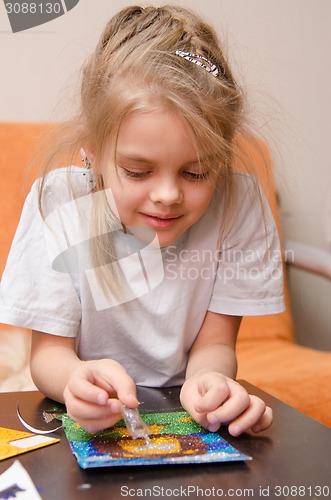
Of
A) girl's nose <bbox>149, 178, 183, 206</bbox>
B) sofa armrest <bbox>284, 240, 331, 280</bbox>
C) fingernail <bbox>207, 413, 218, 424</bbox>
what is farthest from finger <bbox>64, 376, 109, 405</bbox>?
sofa armrest <bbox>284, 240, 331, 280</bbox>

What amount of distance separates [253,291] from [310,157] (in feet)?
3.95

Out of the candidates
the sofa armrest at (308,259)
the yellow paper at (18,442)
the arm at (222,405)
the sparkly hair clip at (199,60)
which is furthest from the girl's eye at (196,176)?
the sofa armrest at (308,259)

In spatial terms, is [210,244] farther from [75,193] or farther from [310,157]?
[310,157]

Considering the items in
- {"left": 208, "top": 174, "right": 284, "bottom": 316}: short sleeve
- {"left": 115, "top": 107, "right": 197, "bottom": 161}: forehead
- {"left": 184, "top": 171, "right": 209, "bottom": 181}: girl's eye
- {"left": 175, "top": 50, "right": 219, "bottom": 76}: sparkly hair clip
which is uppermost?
{"left": 175, "top": 50, "right": 219, "bottom": 76}: sparkly hair clip

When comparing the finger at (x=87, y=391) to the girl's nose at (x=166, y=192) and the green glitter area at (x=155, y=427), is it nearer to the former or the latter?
the green glitter area at (x=155, y=427)

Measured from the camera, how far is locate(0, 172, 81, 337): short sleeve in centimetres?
85

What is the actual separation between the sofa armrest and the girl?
668 millimetres

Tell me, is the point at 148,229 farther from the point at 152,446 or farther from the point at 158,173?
the point at 152,446

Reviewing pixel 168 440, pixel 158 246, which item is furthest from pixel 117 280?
pixel 168 440

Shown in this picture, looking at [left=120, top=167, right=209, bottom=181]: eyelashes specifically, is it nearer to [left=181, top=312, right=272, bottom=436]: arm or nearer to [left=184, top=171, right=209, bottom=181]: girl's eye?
[left=184, top=171, right=209, bottom=181]: girl's eye

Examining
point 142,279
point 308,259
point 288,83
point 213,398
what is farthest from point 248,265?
point 288,83

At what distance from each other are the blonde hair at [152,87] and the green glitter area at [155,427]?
28cm

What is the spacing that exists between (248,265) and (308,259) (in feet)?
2.60

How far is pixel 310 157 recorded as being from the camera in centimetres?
206
